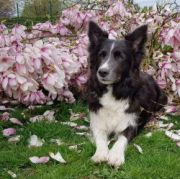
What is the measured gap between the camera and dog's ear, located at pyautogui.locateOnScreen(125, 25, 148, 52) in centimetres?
384

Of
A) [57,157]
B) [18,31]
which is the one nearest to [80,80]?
[18,31]

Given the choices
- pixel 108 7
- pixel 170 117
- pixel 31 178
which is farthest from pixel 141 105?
pixel 108 7

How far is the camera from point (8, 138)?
12.5 ft

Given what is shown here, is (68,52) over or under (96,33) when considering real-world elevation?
under

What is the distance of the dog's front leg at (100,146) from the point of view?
10.1 feet

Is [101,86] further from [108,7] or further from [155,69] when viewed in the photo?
[108,7]

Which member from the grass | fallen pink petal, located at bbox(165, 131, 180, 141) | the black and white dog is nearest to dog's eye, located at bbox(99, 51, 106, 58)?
the black and white dog

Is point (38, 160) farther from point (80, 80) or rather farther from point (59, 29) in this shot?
point (59, 29)

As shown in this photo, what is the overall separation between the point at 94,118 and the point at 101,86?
16.3 inches

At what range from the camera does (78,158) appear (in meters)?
3.19

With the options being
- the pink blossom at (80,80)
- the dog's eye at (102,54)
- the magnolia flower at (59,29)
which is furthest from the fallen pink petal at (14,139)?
the magnolia flower at (59,29)

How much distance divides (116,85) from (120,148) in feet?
2.75

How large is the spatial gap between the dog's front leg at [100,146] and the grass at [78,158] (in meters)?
0.06

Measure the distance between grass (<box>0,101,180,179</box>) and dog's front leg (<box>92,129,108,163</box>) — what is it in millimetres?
63
